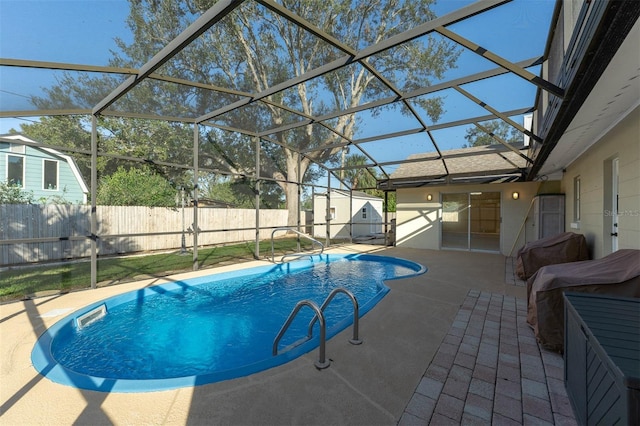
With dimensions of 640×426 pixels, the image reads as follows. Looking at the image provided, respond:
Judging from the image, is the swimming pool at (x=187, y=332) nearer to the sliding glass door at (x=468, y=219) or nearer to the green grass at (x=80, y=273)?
the green grass at (x=80, y=273)

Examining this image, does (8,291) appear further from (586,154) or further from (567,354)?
(586,154)

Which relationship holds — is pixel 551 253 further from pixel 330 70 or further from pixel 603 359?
pixel 330 70

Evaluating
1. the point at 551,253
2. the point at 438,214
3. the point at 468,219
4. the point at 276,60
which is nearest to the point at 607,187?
the point at 551,253

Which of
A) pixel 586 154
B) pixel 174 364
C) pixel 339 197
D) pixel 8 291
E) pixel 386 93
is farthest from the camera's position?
pixel 339 197

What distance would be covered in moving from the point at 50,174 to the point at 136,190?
2799 mm

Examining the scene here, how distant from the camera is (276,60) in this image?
9516 millimetres

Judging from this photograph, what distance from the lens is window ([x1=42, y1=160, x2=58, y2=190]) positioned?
9812 mm

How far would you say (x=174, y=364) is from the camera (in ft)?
10.8

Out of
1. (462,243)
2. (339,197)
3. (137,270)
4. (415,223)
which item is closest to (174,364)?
(137,270)

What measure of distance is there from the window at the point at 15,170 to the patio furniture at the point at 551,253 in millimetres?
14849

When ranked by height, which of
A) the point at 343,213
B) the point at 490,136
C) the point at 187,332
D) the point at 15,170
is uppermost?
the point at 490,136

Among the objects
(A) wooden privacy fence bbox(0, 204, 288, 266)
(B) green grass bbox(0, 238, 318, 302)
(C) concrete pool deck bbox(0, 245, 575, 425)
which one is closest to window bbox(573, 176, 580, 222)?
(C) concrete pool deck bbox(0, 245, 575, 425)

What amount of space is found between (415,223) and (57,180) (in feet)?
46.7

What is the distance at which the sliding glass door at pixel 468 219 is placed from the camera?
10.3 m
